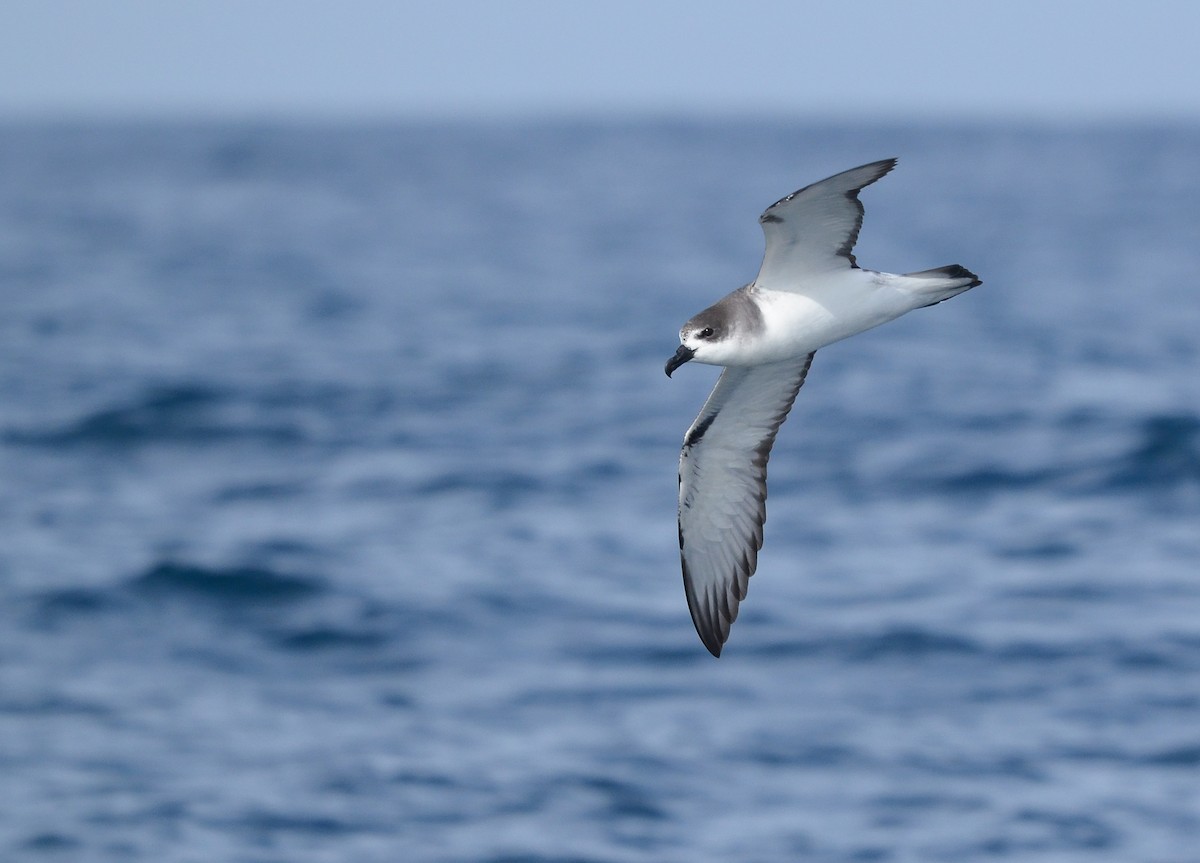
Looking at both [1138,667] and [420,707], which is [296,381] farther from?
[1138,667]

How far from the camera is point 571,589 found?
1942 cm

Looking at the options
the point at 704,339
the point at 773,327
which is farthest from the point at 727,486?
the point at 704,339

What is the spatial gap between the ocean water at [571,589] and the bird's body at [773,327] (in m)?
4.65

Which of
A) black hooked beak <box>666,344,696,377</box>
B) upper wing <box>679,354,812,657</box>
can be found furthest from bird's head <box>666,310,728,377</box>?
upper wing <box>679,354,812,657</box>

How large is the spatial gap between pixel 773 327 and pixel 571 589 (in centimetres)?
1154

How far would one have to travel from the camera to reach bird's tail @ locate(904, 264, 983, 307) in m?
7.98

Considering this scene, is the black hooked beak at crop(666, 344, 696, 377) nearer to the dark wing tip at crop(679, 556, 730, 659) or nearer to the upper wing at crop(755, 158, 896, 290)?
the upper wing at crop(755, 158, 896, 290)

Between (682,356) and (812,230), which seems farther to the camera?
(812,230)

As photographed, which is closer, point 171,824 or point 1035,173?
point 171,824

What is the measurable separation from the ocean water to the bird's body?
4.65m

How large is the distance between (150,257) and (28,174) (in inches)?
1991

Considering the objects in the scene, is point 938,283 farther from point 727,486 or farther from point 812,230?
point 727,486

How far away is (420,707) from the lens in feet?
55.0

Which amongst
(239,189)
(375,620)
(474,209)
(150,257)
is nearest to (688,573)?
(375,620)
